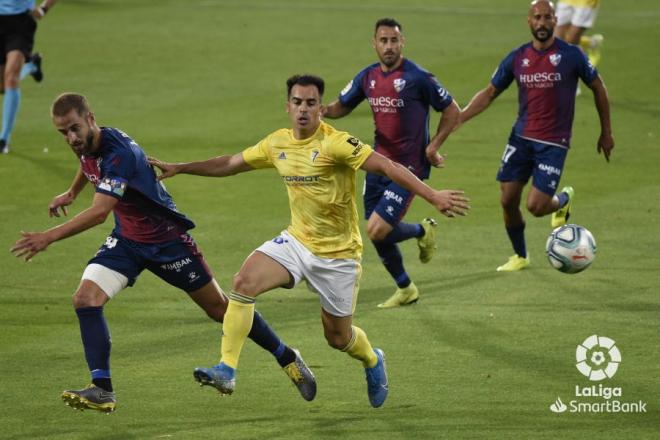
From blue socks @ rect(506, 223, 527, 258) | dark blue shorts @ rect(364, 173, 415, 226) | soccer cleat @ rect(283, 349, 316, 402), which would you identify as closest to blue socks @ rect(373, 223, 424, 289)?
dark blue shorts @ rect(364, 173, 415, 226)

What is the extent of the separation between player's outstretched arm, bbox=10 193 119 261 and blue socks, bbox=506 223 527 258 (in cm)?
547

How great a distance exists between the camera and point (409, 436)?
8539mm

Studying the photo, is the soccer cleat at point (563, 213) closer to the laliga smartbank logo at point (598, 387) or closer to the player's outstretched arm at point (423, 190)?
the laliga smartbank logo at point (598, 387)

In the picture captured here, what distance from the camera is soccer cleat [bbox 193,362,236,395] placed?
8328mm

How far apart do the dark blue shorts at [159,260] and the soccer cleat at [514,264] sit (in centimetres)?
467

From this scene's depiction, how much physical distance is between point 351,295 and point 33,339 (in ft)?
10.4

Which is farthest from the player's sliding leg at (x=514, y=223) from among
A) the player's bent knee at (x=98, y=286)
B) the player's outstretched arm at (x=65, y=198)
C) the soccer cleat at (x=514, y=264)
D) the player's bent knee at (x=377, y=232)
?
the player's bent knee at (x=98, y=286)

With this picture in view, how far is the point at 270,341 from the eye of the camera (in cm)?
926

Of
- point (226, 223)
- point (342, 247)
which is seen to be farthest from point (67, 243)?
point (342, 247)

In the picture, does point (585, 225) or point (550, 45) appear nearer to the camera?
point (550, 45)

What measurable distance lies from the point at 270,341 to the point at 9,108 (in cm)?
993

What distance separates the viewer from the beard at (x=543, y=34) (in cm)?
1280

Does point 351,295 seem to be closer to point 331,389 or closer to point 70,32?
point 331,389

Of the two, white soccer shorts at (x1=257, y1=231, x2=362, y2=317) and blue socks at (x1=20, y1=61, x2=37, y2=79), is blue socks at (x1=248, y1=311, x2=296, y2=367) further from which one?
blue socks at (x1=20, y1=61, x2=37, y2=79)
